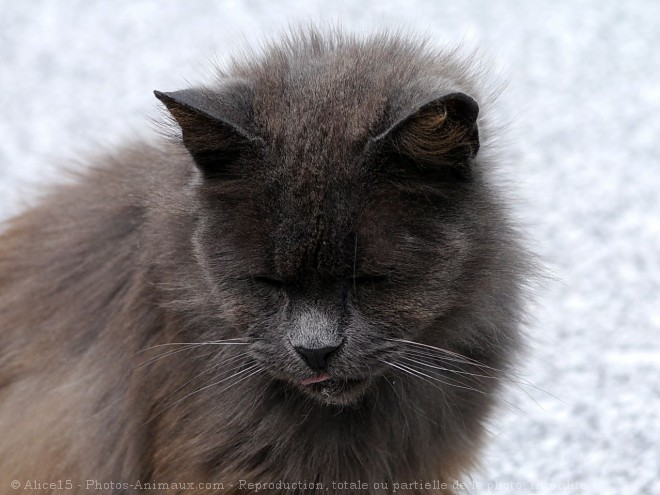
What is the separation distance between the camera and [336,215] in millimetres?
1460

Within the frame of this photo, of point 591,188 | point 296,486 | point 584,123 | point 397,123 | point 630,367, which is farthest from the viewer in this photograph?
point 584,123

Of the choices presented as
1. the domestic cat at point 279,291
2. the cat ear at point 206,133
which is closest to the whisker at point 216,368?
the domestic cat at point 279,291

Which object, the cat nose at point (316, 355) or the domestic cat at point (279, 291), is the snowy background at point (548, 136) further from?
the cat nose at point (316, 355)

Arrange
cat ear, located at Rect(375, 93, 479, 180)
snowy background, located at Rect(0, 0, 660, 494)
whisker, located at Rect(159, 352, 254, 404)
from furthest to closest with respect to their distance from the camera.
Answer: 1. snowy background, located at Rect(0, 0, 660, 494)
2. whisker, located at Rect(159, 352, 254, 404)
3. cat ear, located at Rect(375, 93, 479, 180)

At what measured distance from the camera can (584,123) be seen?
374 cm

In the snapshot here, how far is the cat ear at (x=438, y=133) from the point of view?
4.57 feet

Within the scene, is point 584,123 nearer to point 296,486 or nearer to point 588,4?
point 588,4

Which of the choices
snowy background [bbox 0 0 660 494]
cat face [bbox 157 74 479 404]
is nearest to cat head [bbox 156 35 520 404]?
cat face [bbox 157 74 479 404]

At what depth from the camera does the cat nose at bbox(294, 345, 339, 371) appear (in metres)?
1.46

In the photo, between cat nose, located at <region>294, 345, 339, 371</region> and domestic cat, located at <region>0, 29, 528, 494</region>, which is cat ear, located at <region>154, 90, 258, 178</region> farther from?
cat nose, located at <region>294, 345, 339, 371</region>

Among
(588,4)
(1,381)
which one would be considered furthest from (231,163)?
(588,4)

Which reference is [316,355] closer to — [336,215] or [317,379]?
[317,379]

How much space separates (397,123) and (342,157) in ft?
0.40

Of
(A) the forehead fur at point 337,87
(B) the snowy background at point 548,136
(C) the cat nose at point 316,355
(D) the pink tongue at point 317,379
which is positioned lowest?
(B) the snowy background at point 548,136
